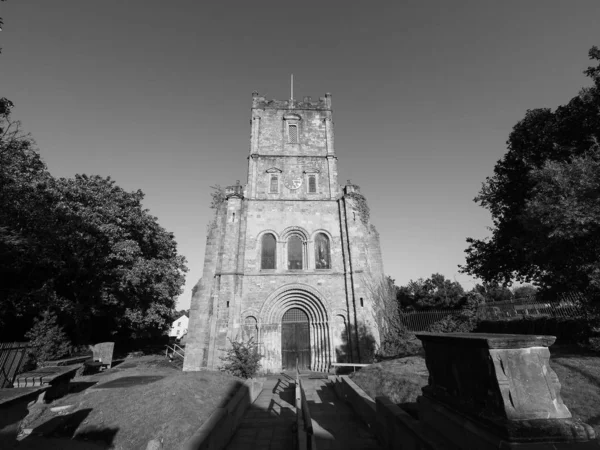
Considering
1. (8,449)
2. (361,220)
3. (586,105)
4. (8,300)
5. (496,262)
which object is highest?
(586,105)

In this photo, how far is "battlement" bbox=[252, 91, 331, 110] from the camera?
77.8ft

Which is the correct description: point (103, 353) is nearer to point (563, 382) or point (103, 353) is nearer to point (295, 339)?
point (295, 339)

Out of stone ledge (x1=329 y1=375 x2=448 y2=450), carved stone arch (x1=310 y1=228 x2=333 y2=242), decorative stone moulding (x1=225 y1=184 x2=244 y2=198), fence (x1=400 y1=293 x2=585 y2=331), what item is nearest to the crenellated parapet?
decorative stone moulding (x1=225 y1=184 x2=244 y2=198)

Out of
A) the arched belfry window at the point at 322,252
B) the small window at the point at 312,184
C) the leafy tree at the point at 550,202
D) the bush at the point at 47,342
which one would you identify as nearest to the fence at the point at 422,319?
the leafy tree at the point at 550,202

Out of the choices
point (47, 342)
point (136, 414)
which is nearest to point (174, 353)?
point (47, 342)

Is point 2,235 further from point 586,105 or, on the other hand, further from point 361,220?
point 586,105

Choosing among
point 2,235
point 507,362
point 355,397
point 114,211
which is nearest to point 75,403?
point 355,397

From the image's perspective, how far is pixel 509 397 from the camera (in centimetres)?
245

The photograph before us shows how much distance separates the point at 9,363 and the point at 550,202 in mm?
19701

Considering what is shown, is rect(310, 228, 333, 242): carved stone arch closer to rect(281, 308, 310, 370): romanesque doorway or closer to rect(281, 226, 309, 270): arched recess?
rect(281, 226, 309, 270): arched recess

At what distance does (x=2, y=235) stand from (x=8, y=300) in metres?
5.01

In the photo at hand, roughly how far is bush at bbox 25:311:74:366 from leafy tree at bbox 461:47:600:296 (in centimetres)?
2231

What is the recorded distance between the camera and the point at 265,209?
65.3 feet

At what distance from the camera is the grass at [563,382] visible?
559cm
